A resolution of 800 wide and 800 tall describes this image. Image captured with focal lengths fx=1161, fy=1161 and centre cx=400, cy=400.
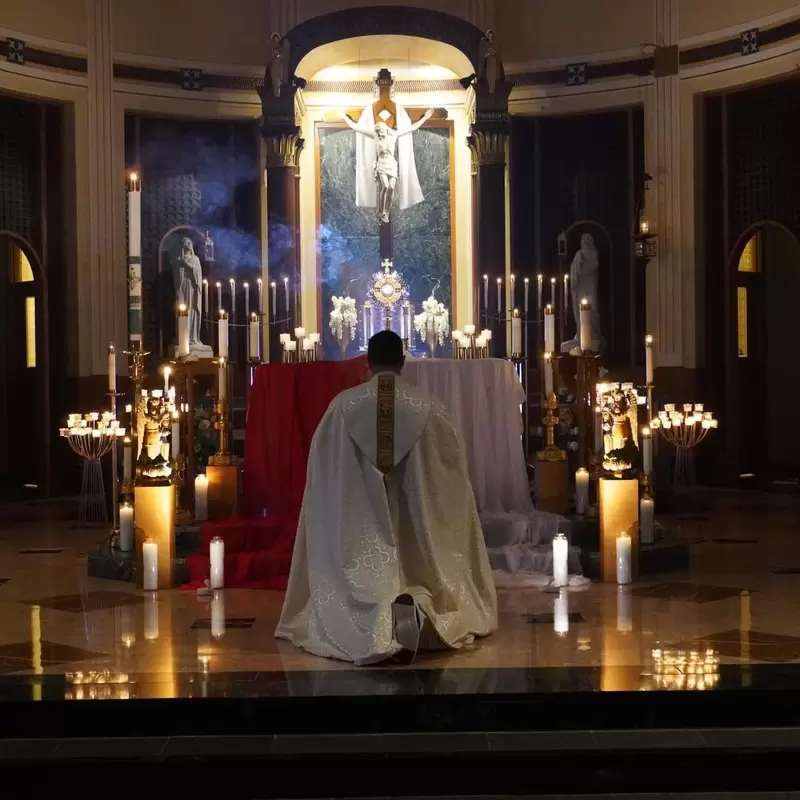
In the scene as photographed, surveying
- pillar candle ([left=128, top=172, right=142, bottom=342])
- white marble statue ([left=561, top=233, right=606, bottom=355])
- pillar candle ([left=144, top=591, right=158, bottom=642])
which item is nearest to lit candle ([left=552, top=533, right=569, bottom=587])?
pillar candle ([left=144, top=591, right=158, bottom=642])

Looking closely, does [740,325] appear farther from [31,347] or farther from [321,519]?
[321,519]

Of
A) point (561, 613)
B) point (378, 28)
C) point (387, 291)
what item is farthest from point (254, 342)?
point (378, 28)

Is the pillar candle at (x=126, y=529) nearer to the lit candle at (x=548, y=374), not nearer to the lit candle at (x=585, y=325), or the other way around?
the lit candle at (x=548, y=374)

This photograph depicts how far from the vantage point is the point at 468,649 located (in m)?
5.07

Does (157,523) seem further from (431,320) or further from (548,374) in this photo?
(431,320)

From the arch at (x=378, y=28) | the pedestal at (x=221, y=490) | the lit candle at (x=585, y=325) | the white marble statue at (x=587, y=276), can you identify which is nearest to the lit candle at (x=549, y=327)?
the lit candle at (x=585, y=325)

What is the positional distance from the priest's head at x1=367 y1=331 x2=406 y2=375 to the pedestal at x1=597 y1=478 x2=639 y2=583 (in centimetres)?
216

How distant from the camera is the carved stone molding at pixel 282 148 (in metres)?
12.2

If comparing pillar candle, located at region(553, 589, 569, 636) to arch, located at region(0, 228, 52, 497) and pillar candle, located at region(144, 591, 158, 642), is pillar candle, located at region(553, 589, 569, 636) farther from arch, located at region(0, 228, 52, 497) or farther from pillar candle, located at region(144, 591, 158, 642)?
arch, located at region(0, 228, 52, 497)

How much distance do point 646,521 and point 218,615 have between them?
112 inches

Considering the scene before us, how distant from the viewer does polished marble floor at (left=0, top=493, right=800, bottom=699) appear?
14.6ft

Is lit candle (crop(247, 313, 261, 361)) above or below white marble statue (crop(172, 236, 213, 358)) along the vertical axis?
below

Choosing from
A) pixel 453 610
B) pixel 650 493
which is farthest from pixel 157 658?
pixel 650 493

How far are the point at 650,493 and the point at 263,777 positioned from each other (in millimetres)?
4342
